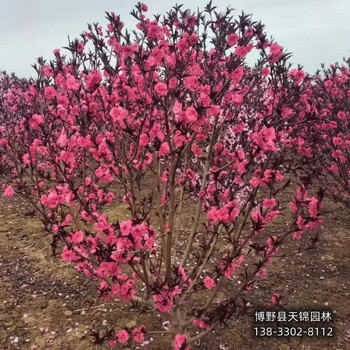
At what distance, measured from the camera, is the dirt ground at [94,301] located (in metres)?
5.05

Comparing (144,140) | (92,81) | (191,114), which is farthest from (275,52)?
(92,81)

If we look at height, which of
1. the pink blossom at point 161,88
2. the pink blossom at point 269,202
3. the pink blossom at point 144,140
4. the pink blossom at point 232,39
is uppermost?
the pink blossom at point 232,39

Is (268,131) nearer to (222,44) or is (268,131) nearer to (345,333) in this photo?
(222,44)

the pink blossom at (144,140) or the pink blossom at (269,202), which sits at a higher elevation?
the pink blossom at (144,140)

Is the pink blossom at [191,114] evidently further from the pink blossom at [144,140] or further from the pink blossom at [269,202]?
the pink blossom at [269,202]

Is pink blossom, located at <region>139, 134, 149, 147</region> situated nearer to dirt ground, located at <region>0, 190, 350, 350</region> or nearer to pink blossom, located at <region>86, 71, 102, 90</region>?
pink blossom, located at <region>86, 71, 102, 90</region>

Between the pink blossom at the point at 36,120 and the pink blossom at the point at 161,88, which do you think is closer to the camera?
the pink blossom at the point at 161,88

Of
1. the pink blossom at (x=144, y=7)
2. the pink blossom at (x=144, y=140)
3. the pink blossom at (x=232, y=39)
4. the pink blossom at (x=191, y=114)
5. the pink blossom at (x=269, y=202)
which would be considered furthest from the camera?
the pink blossom at (x=144, y=7)

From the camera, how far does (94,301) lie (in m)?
5.79

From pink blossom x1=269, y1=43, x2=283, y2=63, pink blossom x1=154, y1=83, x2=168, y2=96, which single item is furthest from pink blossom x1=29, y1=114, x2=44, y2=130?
pink blossom x1=269, y1=43, x2=283, y2=63

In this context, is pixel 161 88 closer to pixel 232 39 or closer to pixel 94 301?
pixel 232 39

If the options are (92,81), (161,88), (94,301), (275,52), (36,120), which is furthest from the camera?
(94,301)

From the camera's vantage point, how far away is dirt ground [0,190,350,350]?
5.05m

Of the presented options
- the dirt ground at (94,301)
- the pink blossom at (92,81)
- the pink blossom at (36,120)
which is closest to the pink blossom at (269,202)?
the dirt ground at (94,301)
